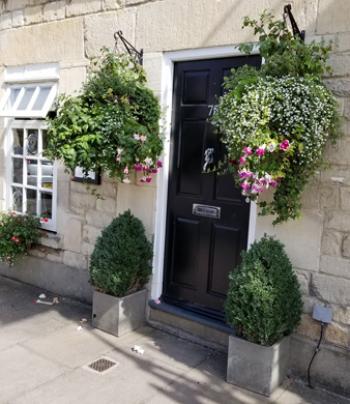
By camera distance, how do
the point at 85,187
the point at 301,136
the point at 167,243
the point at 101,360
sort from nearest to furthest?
1. the point at 301,136
2. the point at 101,360
3. the point at 167,243
4. the point at 85,187

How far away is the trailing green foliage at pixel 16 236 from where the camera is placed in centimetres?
530

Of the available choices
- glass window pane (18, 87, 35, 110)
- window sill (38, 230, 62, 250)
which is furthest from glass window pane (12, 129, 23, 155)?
window sill (38, 230, 62, 250)

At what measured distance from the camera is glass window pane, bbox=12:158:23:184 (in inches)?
234

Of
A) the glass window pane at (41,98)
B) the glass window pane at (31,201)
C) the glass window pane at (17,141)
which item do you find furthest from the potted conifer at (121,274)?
the glass window pane at (17,141)

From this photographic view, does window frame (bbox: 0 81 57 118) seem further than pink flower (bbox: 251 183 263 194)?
Yes

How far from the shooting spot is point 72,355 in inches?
153

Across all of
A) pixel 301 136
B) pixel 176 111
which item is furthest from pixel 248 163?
pixel 176 111

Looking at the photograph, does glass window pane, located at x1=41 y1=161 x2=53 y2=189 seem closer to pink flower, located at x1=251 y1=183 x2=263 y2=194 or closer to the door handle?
the door handle

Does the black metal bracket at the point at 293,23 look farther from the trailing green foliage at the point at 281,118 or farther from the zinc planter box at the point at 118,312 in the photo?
the zinc planter box at the point at 118,312

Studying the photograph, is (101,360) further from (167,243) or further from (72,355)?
(167,243)

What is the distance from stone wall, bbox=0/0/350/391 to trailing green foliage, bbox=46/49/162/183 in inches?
14.9

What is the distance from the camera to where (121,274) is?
412 cm

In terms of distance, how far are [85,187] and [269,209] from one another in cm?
249

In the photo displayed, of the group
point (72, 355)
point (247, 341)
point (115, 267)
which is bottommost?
point (72, 355)
